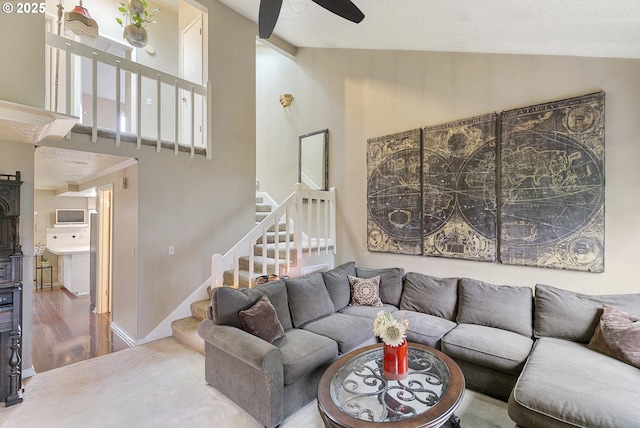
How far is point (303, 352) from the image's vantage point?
2338mm

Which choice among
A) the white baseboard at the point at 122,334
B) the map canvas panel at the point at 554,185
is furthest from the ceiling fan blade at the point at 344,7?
the white baseboard at the point at 122,334

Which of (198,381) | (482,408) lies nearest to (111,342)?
(198,381)

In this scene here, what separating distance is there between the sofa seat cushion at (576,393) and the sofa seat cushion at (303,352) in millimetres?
1290

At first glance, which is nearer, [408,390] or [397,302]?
[408,390]

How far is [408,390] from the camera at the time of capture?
1.83m

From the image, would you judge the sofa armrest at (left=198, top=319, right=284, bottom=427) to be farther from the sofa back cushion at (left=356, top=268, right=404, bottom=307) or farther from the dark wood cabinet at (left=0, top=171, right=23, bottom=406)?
the sofa back cushion at (left=356, top=268, right=404, bottom=307)

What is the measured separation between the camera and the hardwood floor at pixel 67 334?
10.6 feet

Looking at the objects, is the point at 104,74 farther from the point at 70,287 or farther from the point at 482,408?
the point at 482,408

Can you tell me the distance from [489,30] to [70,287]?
7.97 m

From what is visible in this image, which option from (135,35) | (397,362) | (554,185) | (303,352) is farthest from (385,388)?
(135,35)

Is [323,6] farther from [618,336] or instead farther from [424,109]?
[618,336]

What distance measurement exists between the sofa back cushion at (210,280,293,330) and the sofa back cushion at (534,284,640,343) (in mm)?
2334

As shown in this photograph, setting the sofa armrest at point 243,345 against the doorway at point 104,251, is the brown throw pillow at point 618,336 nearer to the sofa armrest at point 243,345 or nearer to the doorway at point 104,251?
the sofa armrest at point 243,345

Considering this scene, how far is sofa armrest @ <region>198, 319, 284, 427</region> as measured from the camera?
207 cm
